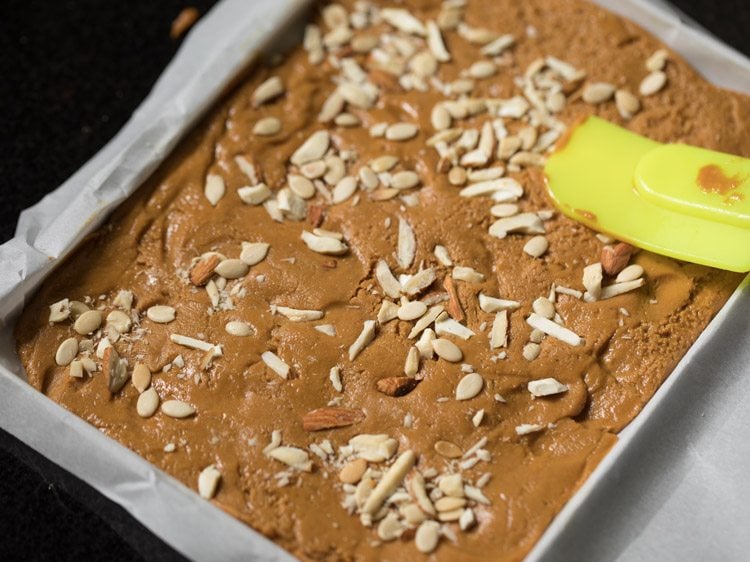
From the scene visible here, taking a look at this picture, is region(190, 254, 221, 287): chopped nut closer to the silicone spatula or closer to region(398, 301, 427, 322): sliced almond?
region(398, 301, 427, 322): sliced almond

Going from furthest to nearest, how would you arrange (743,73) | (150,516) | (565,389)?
(743,73) → (565,389) → (150,516)

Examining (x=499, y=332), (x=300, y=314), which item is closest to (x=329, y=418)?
(x=300, y=314)

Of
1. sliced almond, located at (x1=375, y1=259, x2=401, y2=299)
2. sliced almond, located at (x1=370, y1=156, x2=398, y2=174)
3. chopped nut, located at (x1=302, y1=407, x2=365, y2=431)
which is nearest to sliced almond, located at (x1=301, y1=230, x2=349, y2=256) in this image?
sliced almond, located at (x1=375, y1=259, x2=401, y2=299)

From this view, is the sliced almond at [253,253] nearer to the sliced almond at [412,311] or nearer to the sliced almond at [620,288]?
the sliced almond at [412,311]

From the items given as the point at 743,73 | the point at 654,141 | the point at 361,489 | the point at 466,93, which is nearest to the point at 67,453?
the point at 361,489

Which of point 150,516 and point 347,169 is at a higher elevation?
point 347,169

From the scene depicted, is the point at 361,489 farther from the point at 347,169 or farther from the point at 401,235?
the point at 347,169

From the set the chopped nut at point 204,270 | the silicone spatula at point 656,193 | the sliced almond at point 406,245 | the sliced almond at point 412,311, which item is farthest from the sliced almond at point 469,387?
the chopped nut at point 204,270

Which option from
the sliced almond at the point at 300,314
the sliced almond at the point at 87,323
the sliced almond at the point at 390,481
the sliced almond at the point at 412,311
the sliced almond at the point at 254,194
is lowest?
the sliced almond at the point at 390,481

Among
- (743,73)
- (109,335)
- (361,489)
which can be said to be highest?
(743,73)
